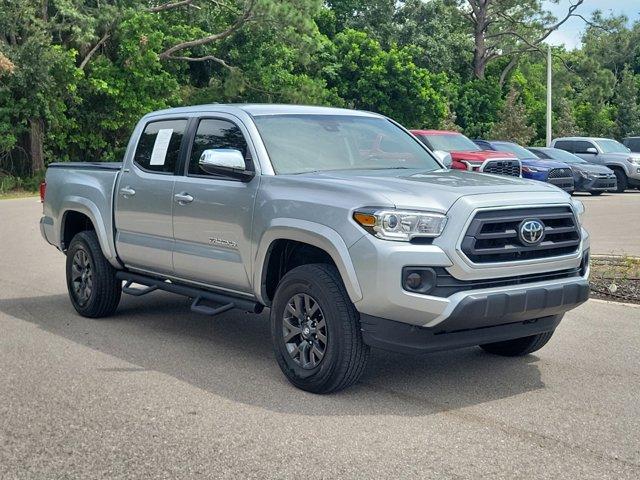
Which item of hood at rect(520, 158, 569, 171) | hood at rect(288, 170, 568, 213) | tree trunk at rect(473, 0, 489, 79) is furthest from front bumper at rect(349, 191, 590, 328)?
tree trunk at rect(473, 0, 489, 79)

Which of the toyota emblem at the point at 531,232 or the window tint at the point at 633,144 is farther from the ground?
the toyota emblem at the point at 531,232

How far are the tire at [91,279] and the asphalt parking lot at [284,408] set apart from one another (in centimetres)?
23

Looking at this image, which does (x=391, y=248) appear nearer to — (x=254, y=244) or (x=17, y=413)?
(x=254, y=244)

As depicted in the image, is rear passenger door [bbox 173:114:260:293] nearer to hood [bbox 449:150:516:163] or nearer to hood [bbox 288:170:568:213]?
hood [bbox 288:170:568:213]

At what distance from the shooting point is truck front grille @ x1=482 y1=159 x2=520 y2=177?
20484 millimetres

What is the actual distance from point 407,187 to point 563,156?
23.0 m

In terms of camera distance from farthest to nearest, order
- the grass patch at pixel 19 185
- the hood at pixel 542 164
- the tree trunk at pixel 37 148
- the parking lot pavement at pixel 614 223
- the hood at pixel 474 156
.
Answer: the tree trunk at pixel 37 148 < the grass patch at pixel 19 185 < the hood at pixel 542 164 < the hood at pixel 474 156 < the parking lot pavement at pixel 614 223

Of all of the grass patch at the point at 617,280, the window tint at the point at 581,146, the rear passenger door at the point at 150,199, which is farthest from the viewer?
the window tint at the point at 581,146

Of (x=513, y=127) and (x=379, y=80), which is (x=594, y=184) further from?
(x=513, y=127)

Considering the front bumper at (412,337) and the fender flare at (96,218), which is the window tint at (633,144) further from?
the front bumper at (412,337)

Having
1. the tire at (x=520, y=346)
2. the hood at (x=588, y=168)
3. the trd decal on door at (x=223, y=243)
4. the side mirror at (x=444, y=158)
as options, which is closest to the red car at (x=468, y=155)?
the hood at (x=588, y=168)

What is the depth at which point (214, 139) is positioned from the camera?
7285 mm

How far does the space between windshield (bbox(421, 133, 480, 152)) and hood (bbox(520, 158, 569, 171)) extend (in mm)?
3030

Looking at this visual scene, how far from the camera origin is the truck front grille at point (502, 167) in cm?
2048
